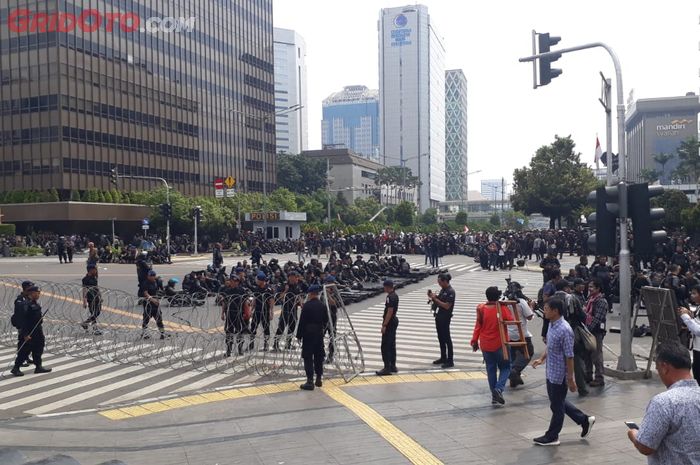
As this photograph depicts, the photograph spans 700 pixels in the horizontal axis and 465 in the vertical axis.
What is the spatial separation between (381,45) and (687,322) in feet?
622

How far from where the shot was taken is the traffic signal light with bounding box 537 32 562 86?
13039 millimetres

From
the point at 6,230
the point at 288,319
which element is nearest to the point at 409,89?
the point at 6,230

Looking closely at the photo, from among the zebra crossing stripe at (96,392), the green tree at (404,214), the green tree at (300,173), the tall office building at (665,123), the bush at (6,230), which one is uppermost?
the tall office building at (665,123)

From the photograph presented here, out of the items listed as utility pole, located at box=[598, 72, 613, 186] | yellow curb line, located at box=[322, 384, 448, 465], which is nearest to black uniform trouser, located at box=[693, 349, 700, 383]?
yellow curb line, located at box=[322, 384, 448, 465]

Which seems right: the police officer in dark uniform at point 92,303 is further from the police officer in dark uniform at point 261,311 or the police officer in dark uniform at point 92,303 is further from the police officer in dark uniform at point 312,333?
the police officer in dark uniform at point 312,333

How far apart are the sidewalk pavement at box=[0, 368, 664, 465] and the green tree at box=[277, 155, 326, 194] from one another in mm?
112826

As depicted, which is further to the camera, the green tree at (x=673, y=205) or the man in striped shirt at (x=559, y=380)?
the green tree at (x=673, y=205)

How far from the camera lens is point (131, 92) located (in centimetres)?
Result: 7894

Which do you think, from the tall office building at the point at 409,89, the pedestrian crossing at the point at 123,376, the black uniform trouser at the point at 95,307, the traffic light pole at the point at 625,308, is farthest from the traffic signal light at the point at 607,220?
the tall office building at the point at 409,89

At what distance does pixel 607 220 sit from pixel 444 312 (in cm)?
321

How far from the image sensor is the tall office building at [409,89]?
186875 mm

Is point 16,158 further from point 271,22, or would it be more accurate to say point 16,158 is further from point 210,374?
point 210,374

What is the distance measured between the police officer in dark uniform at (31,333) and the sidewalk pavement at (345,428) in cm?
304

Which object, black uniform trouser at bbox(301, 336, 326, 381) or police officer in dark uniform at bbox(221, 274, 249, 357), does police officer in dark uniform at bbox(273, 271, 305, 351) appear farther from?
black uniform trouser at bbox(301, 336, 326, 381)
